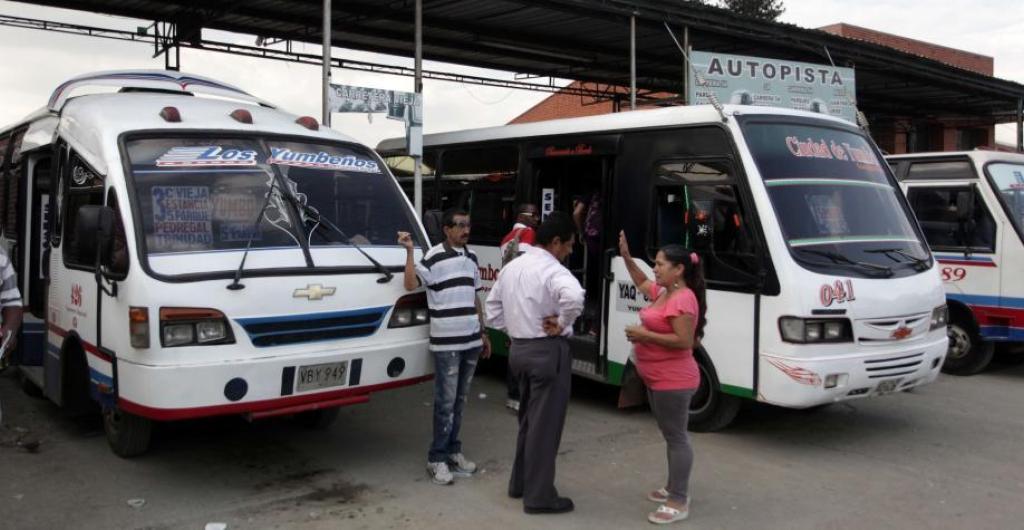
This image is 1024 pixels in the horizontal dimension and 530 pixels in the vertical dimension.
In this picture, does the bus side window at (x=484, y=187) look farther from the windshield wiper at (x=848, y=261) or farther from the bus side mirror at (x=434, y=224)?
the windshield wiper at (x=848, y=261)

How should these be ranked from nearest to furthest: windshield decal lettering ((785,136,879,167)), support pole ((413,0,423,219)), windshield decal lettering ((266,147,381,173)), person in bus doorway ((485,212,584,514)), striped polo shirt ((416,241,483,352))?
person in bus doorway ((485,212,584,514)), striped polo shirt ((416,241,483,352)), windshield decal lettering ((266,147,381,173)), windshield decal lettering ((785,136,879,167)), support pole ((413,0,423,219))

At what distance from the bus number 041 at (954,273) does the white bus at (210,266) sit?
6.41m

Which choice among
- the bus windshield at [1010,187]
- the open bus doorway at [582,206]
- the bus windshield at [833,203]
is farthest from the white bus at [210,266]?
the bus windshield at [1010,187]

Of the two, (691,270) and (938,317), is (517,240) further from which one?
(938,317)

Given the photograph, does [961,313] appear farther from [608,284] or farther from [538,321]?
[538,321]

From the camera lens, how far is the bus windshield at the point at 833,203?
6.29m

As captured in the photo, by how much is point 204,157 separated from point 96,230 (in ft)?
2.77

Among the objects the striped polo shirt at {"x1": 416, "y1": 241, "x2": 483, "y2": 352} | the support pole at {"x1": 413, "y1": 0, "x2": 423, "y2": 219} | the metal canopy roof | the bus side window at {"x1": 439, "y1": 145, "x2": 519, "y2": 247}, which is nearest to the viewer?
the striped polo shirt at {"x1": 416, "y1": 241, "x2": 483, "y2": 352}

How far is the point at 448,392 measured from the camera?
5.41m

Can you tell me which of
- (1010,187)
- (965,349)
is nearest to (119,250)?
(965,349)

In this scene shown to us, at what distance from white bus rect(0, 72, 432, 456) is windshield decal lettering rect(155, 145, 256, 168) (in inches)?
0.4

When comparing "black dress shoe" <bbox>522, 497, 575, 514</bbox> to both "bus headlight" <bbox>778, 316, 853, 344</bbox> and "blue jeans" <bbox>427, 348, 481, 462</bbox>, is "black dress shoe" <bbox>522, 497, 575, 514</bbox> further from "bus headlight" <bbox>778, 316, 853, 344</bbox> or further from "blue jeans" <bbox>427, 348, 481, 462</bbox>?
"bus headlight" <bbox>778, 316, 853, 344</bbox>

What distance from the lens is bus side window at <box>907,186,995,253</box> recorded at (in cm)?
921

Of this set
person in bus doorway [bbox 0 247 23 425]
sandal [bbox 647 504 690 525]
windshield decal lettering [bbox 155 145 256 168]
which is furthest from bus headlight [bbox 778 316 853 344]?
person in bus doorway [bbox 0 247 23 425]
